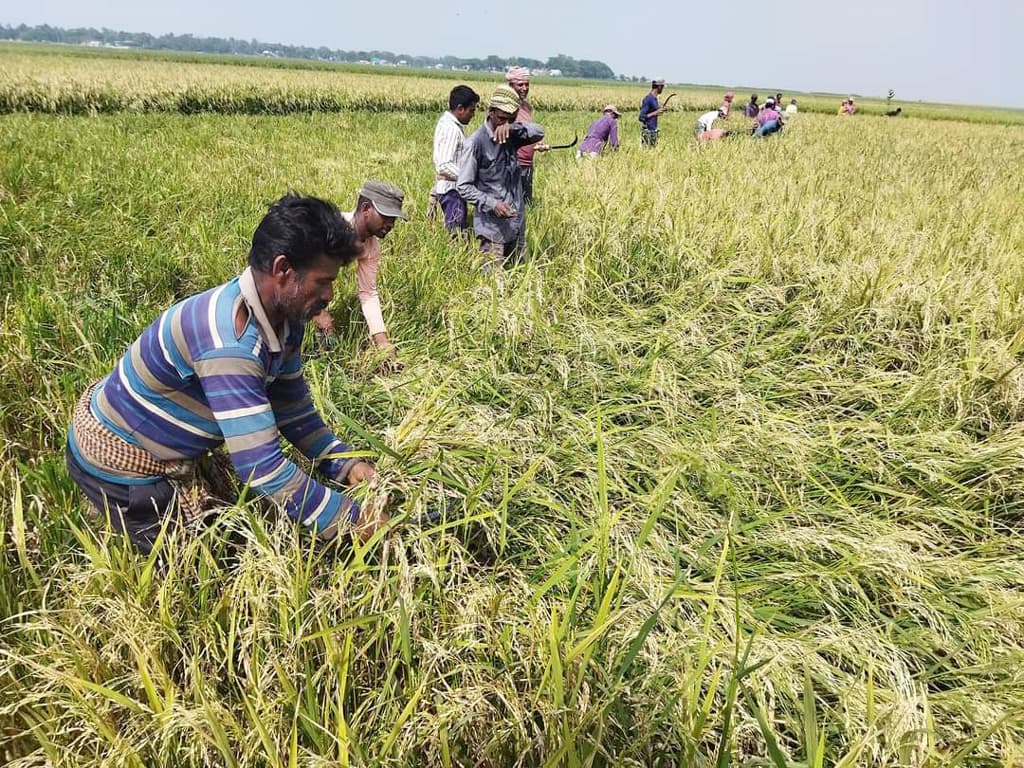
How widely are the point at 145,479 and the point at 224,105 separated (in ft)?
63.7

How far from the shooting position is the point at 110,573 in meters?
1.38

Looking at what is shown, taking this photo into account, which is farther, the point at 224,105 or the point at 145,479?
the point at 224,105

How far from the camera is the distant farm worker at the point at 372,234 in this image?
9.04 ft

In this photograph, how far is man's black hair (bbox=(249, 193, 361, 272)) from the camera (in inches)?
55.5

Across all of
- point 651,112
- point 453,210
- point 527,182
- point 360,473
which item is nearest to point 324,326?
point 360,473

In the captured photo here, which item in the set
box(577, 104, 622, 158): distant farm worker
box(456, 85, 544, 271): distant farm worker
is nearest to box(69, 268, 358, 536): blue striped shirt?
box(456, 85, 544, 271): distant farm worker

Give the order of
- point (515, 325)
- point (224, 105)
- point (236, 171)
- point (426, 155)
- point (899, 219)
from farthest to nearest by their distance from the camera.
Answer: point (224, 105)
point (426, 155)
point (236, 171)
point (899, 219)
point (515, 325)

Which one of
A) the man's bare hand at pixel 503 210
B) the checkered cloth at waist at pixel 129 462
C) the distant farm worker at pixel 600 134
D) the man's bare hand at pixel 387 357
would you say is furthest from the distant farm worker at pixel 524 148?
the checkered cloth at waist at pixel 129 462

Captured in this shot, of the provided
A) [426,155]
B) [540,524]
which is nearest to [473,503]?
[540,524]

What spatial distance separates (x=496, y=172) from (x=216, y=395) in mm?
3150

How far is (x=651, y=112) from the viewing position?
1023cm

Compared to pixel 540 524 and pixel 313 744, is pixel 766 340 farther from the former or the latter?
pixel 313 744

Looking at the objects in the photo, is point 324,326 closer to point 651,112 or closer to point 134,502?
point 134,502

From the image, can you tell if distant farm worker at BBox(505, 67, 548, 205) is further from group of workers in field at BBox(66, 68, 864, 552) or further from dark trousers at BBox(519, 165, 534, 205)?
group of workers in field at BBox(66, 68, 864, 552)
